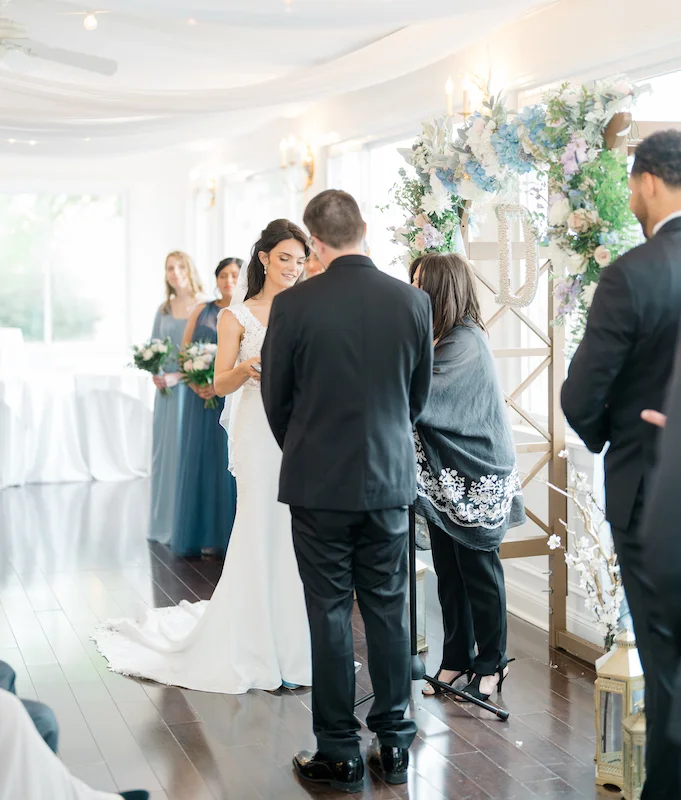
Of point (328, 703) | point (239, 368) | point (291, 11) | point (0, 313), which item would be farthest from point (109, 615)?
point (0, 313)

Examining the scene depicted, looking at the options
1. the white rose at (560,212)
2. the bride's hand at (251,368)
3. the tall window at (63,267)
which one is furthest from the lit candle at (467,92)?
the tall window at (63,267)

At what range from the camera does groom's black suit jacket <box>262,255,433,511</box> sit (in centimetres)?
303

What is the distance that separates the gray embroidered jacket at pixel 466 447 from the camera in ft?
12.3

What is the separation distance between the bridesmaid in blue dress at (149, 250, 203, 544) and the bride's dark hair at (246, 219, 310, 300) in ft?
8.30

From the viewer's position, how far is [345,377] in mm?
3041

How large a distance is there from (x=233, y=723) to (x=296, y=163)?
5.46 metres

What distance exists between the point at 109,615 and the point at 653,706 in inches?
121

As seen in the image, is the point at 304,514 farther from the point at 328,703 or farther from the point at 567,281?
the point at 567,281

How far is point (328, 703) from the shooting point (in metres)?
3.22

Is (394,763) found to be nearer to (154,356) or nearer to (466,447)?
(466,447)

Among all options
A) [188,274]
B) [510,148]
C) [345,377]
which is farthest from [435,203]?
[188,274]

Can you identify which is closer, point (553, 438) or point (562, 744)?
point (562, 744)

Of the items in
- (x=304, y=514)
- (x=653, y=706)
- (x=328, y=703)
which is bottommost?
(x=328, y=703)

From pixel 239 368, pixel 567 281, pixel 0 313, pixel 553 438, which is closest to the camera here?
pixel 567 281
